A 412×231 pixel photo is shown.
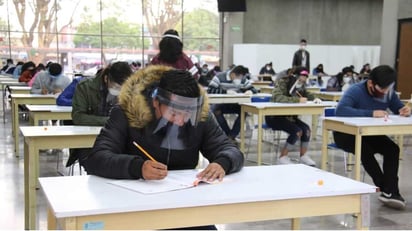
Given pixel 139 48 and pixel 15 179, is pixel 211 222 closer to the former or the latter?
pixel 15 179

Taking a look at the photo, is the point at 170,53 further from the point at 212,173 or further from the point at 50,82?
the point at 50,82

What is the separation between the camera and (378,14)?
1794 cm

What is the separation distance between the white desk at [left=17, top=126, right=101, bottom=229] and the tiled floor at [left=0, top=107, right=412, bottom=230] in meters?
0.10

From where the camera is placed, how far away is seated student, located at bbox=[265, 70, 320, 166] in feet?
18.9

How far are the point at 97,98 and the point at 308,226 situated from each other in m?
1.83

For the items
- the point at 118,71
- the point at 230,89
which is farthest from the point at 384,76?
the point at 230,89

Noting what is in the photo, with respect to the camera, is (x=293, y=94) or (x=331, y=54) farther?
(x=331, y=54)

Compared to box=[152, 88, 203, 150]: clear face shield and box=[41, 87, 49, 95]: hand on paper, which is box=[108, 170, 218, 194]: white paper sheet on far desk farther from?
box=[41, 87, 49, 95]: hand on paper

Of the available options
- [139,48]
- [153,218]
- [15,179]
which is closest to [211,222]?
[153,218]

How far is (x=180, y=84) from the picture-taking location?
2.14 m

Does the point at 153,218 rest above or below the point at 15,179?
above

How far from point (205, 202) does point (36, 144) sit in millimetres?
1889

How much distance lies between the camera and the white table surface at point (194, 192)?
169cm

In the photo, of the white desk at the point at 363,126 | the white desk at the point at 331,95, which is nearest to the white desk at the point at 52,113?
the white desk at the point at 363,126
